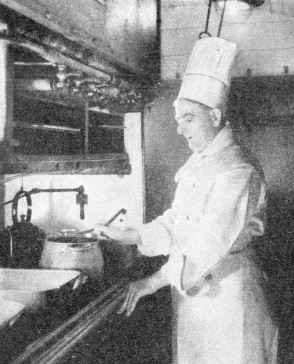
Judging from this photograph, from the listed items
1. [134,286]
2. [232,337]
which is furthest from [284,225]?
[134,286]

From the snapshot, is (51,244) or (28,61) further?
(51,244)

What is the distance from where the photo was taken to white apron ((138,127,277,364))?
85.1 inches

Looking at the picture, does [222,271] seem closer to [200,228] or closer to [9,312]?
[200,228]

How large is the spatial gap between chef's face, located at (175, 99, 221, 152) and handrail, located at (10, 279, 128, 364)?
800mm

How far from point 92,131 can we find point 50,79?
3.71 ft

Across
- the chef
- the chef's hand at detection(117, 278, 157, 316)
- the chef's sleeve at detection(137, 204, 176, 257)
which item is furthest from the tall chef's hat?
the chef's hand at detection(117, 278, 157, 316)

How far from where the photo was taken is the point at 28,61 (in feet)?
7.24

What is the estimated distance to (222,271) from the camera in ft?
7.74

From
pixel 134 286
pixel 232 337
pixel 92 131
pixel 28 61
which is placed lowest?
pixel 232 337

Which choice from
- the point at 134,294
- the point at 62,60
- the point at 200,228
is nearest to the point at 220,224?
the point at 200,228

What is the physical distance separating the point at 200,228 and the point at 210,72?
0.81 meters

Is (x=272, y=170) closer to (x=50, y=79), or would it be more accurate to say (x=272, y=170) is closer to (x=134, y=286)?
(x=134, y=286)

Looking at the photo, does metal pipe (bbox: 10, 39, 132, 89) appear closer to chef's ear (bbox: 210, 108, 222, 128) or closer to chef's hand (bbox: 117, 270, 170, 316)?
chef's ear (bbox: 210, 108, 222, 128)

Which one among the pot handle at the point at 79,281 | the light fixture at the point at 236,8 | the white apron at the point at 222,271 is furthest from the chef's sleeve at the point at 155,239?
the light fixture at the point at 236,8
